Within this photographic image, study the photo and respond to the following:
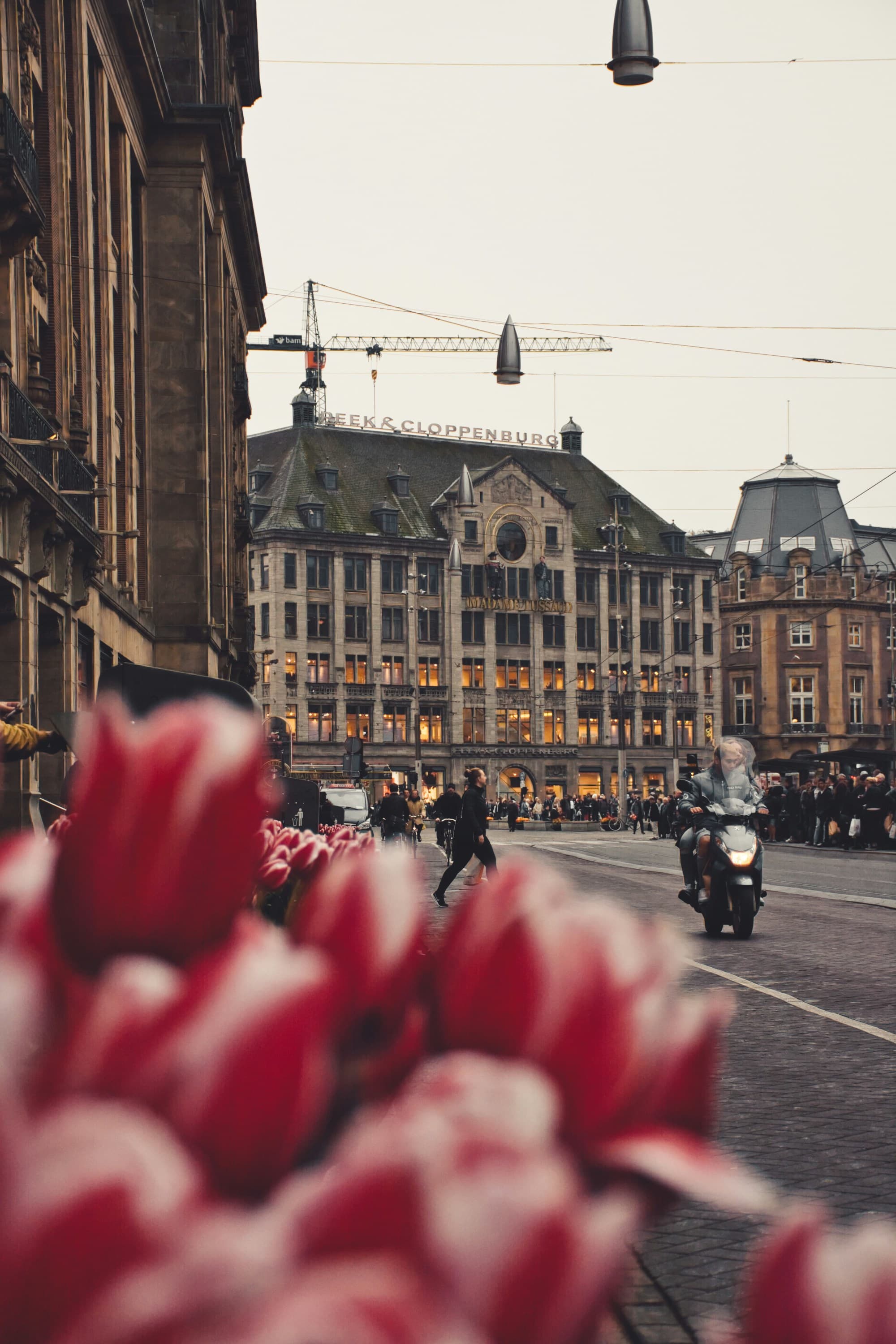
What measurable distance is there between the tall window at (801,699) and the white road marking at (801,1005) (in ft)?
289

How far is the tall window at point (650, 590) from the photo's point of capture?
9250cm

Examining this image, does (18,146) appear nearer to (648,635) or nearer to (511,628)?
(511,628)

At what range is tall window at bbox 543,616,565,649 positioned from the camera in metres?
88.6

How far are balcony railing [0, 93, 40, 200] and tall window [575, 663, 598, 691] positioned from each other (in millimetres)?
72665

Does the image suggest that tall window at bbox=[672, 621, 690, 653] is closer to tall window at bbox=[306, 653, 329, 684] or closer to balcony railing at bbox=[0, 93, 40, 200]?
tall window at bbox=[306, 653, 329, 684]

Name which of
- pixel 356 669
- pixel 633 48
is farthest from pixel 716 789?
pixel 356 669

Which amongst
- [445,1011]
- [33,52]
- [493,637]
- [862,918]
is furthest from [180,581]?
[493,637]

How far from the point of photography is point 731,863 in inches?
530

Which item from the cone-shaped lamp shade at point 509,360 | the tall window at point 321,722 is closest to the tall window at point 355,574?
the tall window at point 321,722

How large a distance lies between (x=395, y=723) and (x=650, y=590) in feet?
62.7

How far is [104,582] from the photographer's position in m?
25.7

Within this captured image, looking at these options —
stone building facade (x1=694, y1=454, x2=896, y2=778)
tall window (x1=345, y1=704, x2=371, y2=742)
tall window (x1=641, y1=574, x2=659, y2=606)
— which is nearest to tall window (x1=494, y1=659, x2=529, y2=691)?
tall window (x1=345, y1=704, x2=371, y2=742)

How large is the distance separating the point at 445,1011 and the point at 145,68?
106 ft

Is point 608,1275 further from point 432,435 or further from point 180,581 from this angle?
point 432,435
